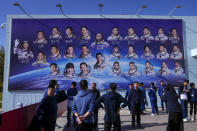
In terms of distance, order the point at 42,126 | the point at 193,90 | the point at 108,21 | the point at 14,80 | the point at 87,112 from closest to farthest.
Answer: the point at 87,112 → the point at 42,126 → the point at 193,90 → the point at 14,80 → the point at 108,21

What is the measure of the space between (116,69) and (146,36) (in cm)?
374

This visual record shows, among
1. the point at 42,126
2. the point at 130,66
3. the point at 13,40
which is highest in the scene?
the point at 13,40

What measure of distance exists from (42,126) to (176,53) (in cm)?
1293

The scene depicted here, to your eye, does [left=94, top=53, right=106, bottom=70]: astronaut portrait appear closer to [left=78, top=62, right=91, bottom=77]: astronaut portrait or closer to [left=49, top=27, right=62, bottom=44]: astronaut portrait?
[left=78, top=62, right=91, bottom=77]: astronaut portrait

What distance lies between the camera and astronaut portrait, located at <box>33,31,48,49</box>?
534 inches

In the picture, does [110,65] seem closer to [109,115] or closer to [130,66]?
[130,66]

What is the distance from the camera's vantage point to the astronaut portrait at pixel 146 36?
1409 centimetres

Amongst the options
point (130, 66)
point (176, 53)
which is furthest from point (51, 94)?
point (176, 53)

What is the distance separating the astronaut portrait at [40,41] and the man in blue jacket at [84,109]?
1080cm

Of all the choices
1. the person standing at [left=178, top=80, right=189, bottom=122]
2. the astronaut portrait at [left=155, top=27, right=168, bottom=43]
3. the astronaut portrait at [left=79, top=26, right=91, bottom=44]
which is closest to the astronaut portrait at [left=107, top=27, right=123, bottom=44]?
the astronaut portrait at [left=79, top=26, right=91, bottom=44]

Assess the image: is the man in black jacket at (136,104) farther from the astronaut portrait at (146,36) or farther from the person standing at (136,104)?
the astronaut portrait at (146,36)

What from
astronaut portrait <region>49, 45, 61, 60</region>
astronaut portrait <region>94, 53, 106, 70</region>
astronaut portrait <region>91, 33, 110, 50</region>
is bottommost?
astronaut portrait <region>94, 53, 106, 70</region>

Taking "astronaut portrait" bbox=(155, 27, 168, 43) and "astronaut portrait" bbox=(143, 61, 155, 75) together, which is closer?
"astronaut portrait" bbox=(143, 61, 155, 75)

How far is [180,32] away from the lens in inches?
566
